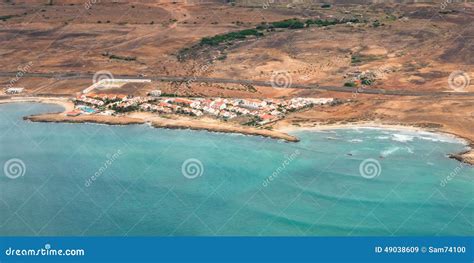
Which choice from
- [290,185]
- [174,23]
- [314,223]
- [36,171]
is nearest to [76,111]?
[36,171]

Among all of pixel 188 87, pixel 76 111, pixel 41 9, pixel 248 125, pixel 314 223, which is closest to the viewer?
pixel 314 223

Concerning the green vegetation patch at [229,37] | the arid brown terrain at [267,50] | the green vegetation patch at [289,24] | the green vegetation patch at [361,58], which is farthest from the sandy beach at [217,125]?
the green vegetation patch at [289,24]

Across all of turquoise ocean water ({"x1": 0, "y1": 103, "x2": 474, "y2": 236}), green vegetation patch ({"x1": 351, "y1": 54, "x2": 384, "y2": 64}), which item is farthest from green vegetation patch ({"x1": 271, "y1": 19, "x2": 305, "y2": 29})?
turquoise ocean water ({"x1": 0, "y1": 103, "x2": 474, "y2": 236})

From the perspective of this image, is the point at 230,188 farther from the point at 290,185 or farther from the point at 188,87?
the point at 188,87

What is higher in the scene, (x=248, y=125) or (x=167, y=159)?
(x=248, y=125)

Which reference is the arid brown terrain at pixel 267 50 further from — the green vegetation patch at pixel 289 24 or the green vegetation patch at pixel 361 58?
the green vegetation patch at pixel 289 24

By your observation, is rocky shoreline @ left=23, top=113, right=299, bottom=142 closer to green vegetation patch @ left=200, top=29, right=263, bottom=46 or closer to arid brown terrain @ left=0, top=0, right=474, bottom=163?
arid brown terrain @ left=0, top=0, right=474, bottom=163

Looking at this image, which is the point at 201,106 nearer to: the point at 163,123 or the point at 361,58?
the point at 163,123
